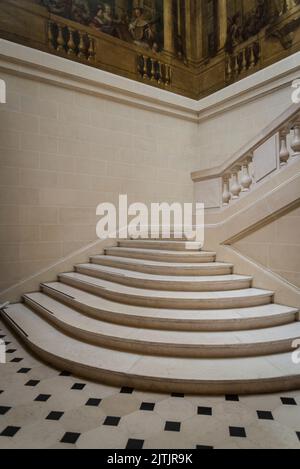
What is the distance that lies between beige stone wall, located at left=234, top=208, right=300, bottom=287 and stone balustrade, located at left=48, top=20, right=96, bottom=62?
18.9ft

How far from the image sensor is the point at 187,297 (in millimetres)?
4414

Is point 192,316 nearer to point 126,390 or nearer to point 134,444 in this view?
point 126,390

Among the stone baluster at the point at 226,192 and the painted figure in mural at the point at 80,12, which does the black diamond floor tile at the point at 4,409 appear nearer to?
the stone baluster at the point at 226,192

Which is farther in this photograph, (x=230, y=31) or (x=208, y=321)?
(x=230, y=31)

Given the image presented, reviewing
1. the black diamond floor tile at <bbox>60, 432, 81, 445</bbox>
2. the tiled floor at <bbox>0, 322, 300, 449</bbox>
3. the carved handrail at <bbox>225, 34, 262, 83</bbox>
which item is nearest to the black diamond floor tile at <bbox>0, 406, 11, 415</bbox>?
the tiled floor at <bbox>0, 322, 300, 449</bbox>

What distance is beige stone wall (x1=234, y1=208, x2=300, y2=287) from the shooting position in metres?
4.55

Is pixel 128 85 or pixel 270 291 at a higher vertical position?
pixel 128 85

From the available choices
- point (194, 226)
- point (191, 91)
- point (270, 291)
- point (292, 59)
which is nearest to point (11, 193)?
point (194, 226)

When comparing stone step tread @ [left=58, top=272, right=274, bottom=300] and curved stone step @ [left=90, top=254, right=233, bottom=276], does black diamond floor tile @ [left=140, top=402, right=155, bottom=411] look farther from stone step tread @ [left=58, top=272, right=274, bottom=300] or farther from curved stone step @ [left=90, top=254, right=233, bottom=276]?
curved stone step @ [left=90, top=254, right=233, bottom=276]

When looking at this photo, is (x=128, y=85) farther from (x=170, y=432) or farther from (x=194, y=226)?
(x=170, y=432)

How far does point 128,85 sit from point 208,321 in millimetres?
6438

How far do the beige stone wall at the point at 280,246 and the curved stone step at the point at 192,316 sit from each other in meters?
0.57

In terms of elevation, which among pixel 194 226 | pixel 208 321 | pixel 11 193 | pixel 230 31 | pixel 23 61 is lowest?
pixel 208 321

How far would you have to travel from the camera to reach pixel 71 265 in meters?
7.08
